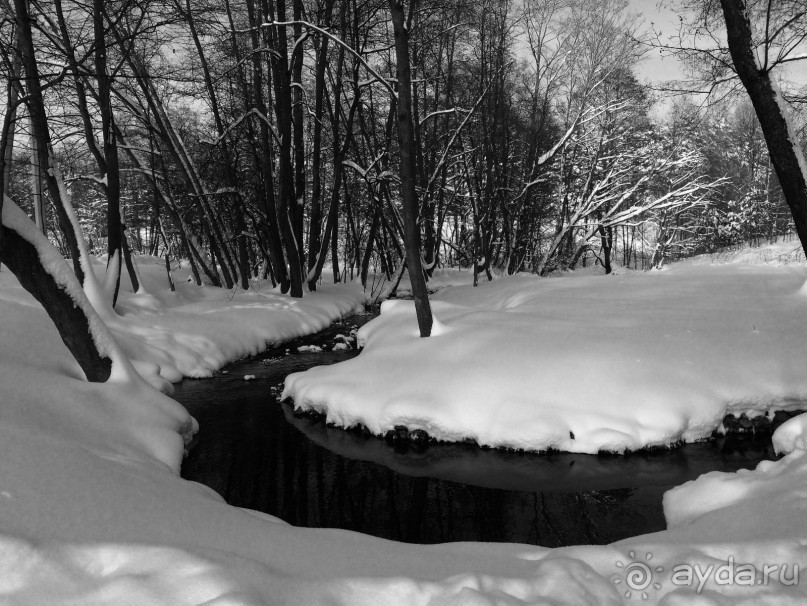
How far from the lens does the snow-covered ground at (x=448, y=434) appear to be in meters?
2.26

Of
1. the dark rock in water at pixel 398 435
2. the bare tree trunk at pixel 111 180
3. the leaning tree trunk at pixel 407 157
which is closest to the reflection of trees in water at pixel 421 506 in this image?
the dark rock in water at pixel 398 435

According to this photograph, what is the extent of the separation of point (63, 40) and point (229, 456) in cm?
882

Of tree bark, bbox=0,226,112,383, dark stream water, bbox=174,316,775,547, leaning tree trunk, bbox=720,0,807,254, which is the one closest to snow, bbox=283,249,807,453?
dark stream water, bbox=174,316,775,547

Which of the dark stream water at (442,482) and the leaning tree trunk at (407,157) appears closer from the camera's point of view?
the dark stream water at (442,482)

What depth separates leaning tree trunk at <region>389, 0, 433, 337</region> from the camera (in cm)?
707

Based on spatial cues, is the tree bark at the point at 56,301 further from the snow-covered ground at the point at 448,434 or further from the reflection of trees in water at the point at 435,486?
the reflection of trees in water at the point at 435,486

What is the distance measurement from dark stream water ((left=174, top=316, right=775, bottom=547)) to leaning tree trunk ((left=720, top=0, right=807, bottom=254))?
2.98 m

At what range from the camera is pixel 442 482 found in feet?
17.6

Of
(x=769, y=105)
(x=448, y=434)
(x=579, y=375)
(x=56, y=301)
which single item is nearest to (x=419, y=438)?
(x=448, y=434)

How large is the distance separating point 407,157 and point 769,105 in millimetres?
4365

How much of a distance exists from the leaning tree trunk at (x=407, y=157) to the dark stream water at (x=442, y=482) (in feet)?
7.60

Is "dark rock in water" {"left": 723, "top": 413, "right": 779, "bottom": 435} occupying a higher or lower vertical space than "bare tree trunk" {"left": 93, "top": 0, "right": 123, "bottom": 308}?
lower

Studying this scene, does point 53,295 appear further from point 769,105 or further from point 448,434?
point 769,105

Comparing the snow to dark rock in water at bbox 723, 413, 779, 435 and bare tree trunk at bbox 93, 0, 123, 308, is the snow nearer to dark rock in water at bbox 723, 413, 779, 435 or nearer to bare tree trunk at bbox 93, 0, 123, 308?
dark rock in water at bbox 723, 413, 779, 435
